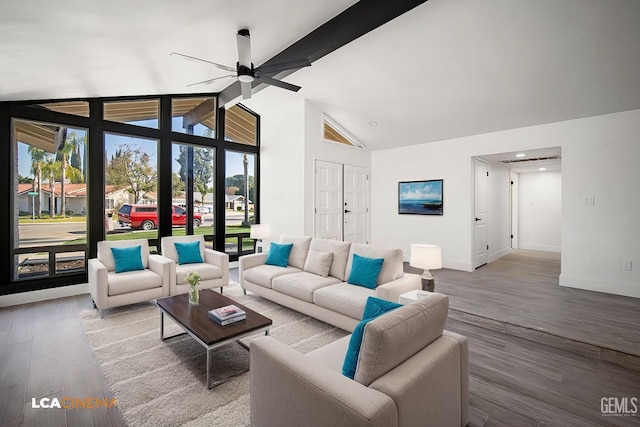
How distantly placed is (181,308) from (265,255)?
182 cm

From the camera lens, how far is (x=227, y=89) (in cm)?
580

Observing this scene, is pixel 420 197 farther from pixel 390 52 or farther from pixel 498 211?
pixel 390 52

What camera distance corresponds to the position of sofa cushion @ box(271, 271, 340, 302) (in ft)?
11.5

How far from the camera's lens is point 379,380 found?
1384mm

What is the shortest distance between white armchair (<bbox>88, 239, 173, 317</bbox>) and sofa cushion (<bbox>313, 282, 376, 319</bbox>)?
7.35 feet

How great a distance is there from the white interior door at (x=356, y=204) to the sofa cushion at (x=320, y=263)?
2.56 metres

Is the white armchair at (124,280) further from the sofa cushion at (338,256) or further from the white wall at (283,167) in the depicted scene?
the white wall at (283,167)

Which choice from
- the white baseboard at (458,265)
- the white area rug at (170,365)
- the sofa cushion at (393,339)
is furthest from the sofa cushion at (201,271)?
the white baseboard at (458,265)

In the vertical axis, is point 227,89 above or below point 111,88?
above

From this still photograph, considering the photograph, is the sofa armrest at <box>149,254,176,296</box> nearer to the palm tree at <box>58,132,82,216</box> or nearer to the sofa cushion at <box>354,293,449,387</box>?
the palm tree at <box>58,132,82,216</box>

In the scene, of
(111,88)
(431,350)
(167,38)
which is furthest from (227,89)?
(431,350)

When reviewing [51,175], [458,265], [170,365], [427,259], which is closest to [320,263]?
[427,259]

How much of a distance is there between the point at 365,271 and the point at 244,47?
2.82m

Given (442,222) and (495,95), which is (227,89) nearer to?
(495,95)
